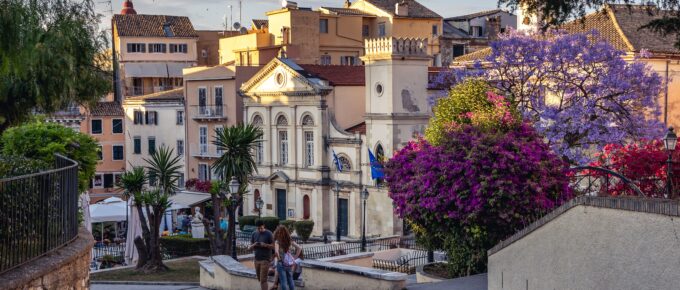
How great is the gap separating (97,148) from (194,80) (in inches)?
1507

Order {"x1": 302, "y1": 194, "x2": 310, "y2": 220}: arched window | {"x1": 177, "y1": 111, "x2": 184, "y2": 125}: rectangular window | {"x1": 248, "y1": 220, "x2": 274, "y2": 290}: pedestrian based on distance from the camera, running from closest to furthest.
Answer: {"x1": 248, "y1": 220, "x2": 274, "y2": 290}: pedestrian
{"x1": 302, "y1": 194, "x2": 310, "y2": 220}: arched window
{"x1": 177, "y1": 111, "x2": 184, "y2": 125}: rectangular window

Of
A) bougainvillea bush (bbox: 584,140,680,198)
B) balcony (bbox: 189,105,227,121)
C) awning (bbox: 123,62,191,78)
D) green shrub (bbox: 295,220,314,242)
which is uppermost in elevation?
awning (bbox: 123,62,191,78)

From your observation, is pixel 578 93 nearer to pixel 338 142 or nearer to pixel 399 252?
pixel 399 252

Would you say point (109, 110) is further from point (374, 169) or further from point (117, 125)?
point (374, 169)

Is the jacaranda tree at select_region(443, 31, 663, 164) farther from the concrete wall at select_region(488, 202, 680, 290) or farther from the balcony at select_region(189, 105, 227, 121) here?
the balcony at select_region(189, 105, 227, 121)

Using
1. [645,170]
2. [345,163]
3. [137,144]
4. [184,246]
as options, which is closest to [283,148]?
[345,163]

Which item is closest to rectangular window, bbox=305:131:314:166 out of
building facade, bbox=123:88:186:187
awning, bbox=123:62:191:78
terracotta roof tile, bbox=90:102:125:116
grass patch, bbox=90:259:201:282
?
building facade, bbox=123:88:186:187

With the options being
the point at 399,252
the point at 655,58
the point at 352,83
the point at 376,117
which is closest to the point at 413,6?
the point at 352,83

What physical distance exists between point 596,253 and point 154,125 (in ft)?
190

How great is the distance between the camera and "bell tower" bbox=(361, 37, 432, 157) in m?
48.1

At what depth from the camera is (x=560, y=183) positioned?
23156 mm

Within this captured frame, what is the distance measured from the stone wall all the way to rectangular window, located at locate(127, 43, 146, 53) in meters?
68.6

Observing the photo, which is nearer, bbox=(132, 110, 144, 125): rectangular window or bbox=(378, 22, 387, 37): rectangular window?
bbox=(132, 110, 144, 125): rectangular window

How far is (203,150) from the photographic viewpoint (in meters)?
65.3
